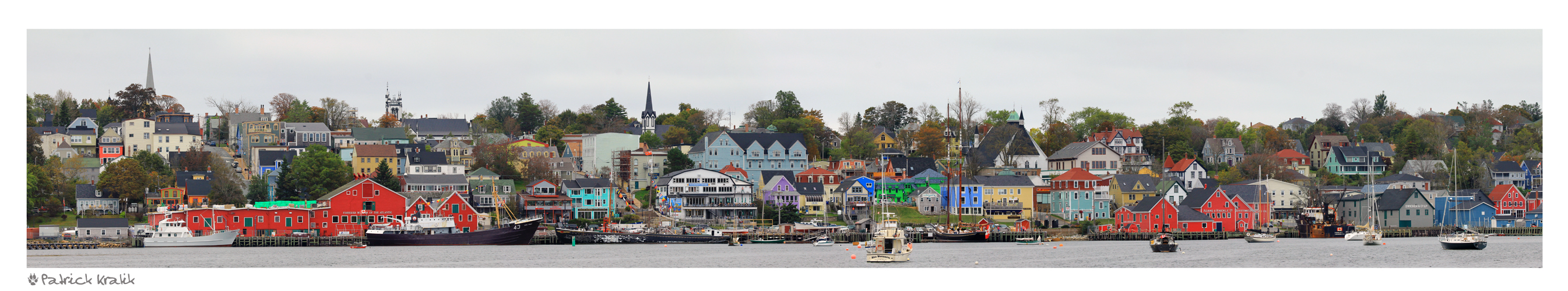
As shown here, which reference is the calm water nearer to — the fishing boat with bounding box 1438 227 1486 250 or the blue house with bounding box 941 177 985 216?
the fishing boat with bounding box 1438 227 1486 250

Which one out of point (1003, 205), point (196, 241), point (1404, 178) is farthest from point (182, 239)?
point (1404, 178)

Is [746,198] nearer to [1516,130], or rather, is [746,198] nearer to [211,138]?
[211,138]

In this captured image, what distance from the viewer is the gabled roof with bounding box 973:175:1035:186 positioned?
7338 centimetres

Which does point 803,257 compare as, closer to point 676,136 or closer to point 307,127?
point 676,136

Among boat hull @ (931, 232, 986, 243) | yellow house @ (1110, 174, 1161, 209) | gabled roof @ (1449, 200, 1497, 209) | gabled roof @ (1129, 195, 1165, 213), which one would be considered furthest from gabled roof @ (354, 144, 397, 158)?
gabled roof @ (1449, 200, 1497, 209)

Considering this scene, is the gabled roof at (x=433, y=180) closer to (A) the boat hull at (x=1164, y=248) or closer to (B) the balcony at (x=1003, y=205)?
(B) the balcony at (x=1003, y=205)

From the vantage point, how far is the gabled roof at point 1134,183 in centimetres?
7488

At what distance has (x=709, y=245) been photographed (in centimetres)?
5938

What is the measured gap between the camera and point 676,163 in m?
81.9

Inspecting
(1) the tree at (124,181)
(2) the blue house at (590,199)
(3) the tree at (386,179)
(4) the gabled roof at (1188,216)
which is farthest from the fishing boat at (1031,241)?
(1) the tree at (124,181)

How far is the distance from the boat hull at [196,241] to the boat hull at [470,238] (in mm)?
5847

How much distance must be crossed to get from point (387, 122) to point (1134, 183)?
192ft

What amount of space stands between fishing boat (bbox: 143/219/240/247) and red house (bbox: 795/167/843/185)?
31.7m
